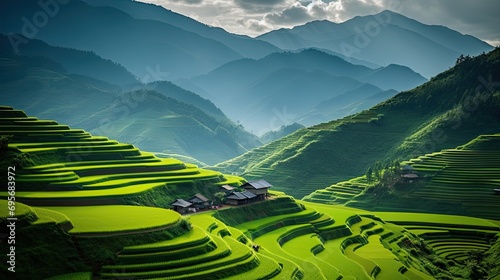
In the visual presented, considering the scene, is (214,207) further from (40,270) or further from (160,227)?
(40,270)

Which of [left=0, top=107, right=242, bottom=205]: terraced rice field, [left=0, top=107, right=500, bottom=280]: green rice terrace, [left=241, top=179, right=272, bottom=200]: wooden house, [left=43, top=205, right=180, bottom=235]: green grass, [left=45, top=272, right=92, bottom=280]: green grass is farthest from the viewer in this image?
[left=241, top=179, right=272, bottom=200]: wooden house

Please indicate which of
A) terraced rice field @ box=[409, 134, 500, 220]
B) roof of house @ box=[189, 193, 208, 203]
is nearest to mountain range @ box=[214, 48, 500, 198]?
terraced rice field @ box=[409, 134, 500, 220]

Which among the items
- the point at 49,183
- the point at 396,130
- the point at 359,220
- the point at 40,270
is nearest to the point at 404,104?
the point at 396,130

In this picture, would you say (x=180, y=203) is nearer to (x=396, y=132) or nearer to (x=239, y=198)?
(x=239, y=198)

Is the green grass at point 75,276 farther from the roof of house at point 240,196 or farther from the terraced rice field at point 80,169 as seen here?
the roof of house at point 240,196

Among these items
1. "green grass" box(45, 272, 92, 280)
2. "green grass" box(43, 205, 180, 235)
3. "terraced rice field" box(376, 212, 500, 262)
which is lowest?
"terraced rice field" box(376, 212, 500, 262)

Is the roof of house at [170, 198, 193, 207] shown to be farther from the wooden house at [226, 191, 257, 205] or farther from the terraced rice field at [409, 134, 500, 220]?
the terraced rice field at [409, 134, 500, 220]
